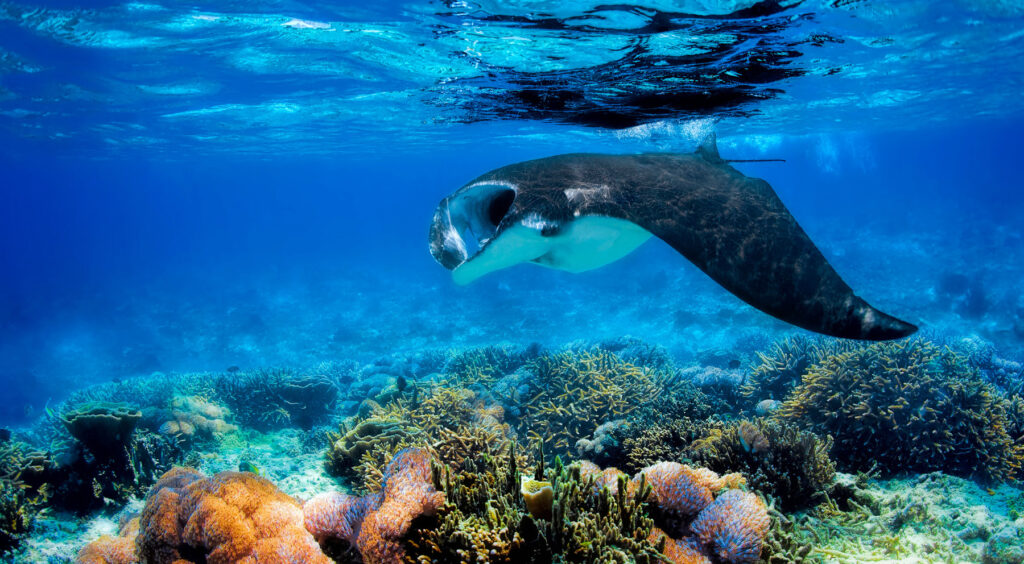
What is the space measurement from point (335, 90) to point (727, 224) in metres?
17.3

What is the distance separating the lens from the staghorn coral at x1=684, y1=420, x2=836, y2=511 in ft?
13.7

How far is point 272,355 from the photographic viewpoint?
25.1 m

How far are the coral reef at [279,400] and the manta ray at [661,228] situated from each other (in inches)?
323

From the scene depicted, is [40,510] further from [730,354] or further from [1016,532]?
[730,354]

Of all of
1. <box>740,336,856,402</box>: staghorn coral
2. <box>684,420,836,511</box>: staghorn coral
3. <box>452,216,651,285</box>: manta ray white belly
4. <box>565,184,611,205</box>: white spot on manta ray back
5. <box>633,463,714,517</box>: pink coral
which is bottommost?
<box>740,336,856,402</box>: staghorn coral

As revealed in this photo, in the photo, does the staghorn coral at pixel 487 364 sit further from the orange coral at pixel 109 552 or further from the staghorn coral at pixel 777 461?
the orange coral at pixel 109 552

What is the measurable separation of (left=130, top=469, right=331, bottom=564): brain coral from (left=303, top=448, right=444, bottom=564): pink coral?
0.15 meters

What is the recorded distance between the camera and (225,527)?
9.95 feet

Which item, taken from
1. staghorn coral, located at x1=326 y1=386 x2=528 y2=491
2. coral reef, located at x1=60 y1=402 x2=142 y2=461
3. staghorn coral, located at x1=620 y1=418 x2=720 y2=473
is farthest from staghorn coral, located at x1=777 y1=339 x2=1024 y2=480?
coral reef, located at x1=60 y1=402 x2=142 y2=461

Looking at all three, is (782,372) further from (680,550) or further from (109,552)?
(109,552)

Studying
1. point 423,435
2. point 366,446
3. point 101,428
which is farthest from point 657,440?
point 101,428

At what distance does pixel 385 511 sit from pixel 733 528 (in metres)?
2.21

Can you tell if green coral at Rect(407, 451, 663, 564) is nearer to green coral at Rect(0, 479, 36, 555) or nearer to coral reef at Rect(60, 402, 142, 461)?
green coral at Rect(0, 479, 36, 555)

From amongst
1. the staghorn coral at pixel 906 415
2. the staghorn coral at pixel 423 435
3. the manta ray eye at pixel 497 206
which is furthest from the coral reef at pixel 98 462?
the staghorn coral at pixel 906 415
